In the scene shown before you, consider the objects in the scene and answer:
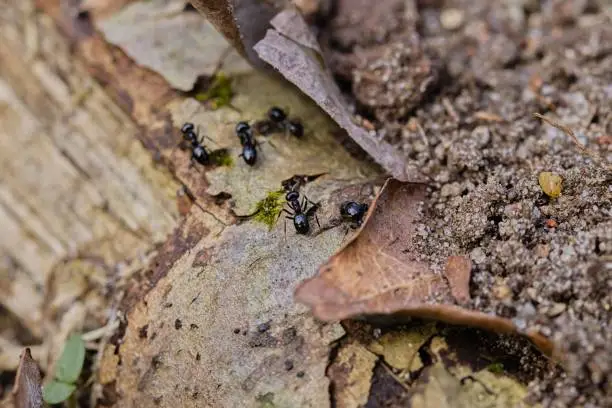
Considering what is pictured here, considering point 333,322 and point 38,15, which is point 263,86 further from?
point 38,15

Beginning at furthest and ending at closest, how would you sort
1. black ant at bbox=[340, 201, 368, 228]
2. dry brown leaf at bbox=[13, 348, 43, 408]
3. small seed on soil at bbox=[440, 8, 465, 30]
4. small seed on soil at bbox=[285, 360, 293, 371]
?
small seed on soil at bbox=[440, 8, 465, 30]
black ant at bbox=[340, 201, 368, 228]
dry brown leaf at bbox=[13, 348, 43, 408]
small seed on soil at bbox=[285, 360, 293, 371]

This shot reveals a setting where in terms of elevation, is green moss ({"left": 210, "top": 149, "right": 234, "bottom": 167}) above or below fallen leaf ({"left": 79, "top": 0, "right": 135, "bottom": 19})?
below

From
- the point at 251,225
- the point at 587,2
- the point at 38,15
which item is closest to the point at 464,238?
the point at 251,225

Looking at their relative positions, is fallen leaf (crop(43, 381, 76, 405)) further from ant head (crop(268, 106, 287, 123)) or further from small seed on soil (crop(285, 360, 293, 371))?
ant head (crop(268, 106, 287, 123))

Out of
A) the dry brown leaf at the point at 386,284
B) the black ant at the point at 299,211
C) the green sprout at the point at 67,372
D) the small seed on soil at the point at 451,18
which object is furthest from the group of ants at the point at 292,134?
the small seed on soil at the point at 451,18

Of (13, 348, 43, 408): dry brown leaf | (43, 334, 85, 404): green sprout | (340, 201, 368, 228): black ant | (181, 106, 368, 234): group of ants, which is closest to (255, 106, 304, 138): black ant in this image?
(181, 106, 368, 234): group of ants
